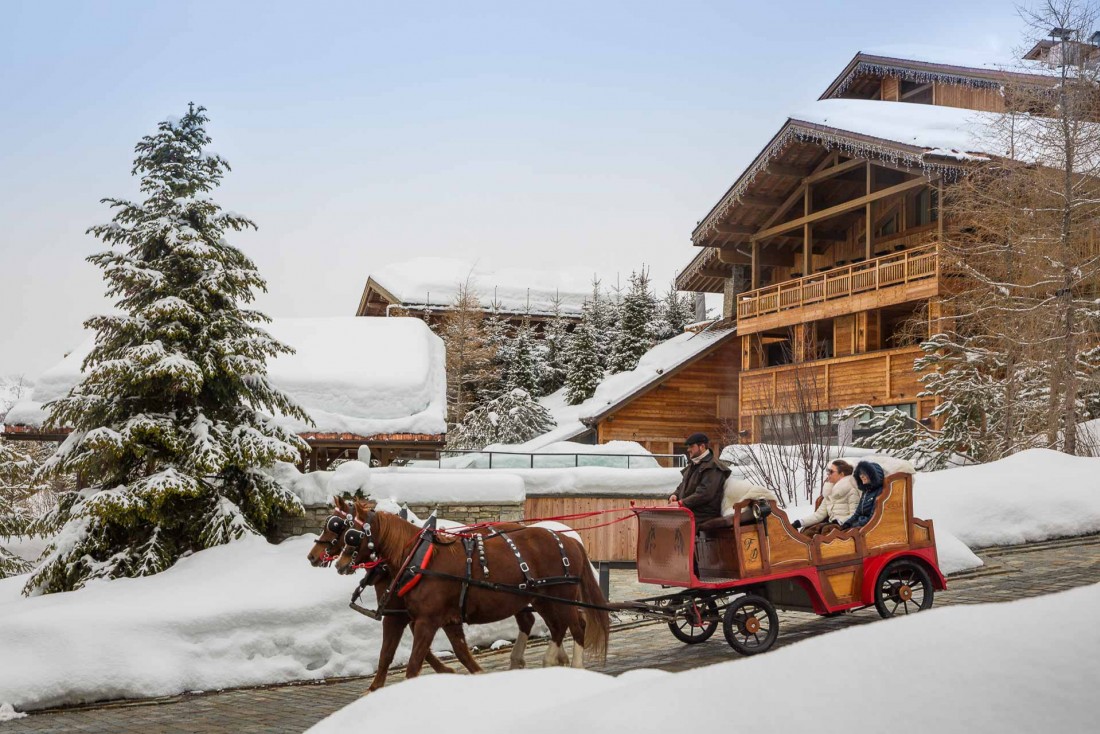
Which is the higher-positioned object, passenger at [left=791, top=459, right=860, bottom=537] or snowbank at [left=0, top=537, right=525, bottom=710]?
passenger at [left=791, top=459, right=860, bottom=537]

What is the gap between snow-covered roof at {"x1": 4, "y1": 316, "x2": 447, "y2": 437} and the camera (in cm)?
1828

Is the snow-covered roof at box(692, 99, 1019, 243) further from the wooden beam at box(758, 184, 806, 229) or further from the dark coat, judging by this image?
the dark coat

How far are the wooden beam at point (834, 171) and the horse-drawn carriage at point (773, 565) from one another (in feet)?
67.0

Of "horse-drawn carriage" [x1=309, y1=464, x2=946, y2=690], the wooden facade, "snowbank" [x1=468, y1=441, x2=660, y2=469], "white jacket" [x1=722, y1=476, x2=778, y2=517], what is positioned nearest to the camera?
"horse-drawn carriage" [x1=309, y1=464, x2=946, y2=690]

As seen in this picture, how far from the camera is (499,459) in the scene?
64.4 feet

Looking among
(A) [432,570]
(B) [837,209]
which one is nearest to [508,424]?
(B) [837,209]

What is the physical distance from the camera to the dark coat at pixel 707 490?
9.70m

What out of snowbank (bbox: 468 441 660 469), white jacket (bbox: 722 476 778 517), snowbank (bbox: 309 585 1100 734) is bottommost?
snowbank (bbox: 309 585 1100 734)

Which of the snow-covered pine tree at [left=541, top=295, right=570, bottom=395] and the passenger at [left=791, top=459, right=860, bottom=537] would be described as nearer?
the passenger at [left=791, top=459, right=860, bottom=537]

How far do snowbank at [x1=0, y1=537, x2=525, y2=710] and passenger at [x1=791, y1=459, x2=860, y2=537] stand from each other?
13.0 ft

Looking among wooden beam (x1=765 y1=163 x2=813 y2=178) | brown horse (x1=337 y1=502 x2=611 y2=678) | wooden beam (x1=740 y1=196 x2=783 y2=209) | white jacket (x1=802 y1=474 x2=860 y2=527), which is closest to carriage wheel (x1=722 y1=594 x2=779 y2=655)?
brown horse (x1=337 y1=502 x2=611 y2=678)

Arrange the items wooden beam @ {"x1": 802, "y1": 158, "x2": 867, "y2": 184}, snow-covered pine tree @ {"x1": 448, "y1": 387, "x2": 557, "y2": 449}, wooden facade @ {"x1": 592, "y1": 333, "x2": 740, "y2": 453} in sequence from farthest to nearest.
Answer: snow-covered pine tree @ {"x1": 448, "y1": 387, "x2": 557, "y2": 449}
wooden facade @ {"x1": 592, "y1": 333, "x2": 740, "y2": 453}
wooden beam @ {"x1": 802, "y1": 158, "x2": 867, "y2": 184}

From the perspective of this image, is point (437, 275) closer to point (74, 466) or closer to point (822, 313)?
point (822, 313)

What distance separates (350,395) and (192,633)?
856cm
